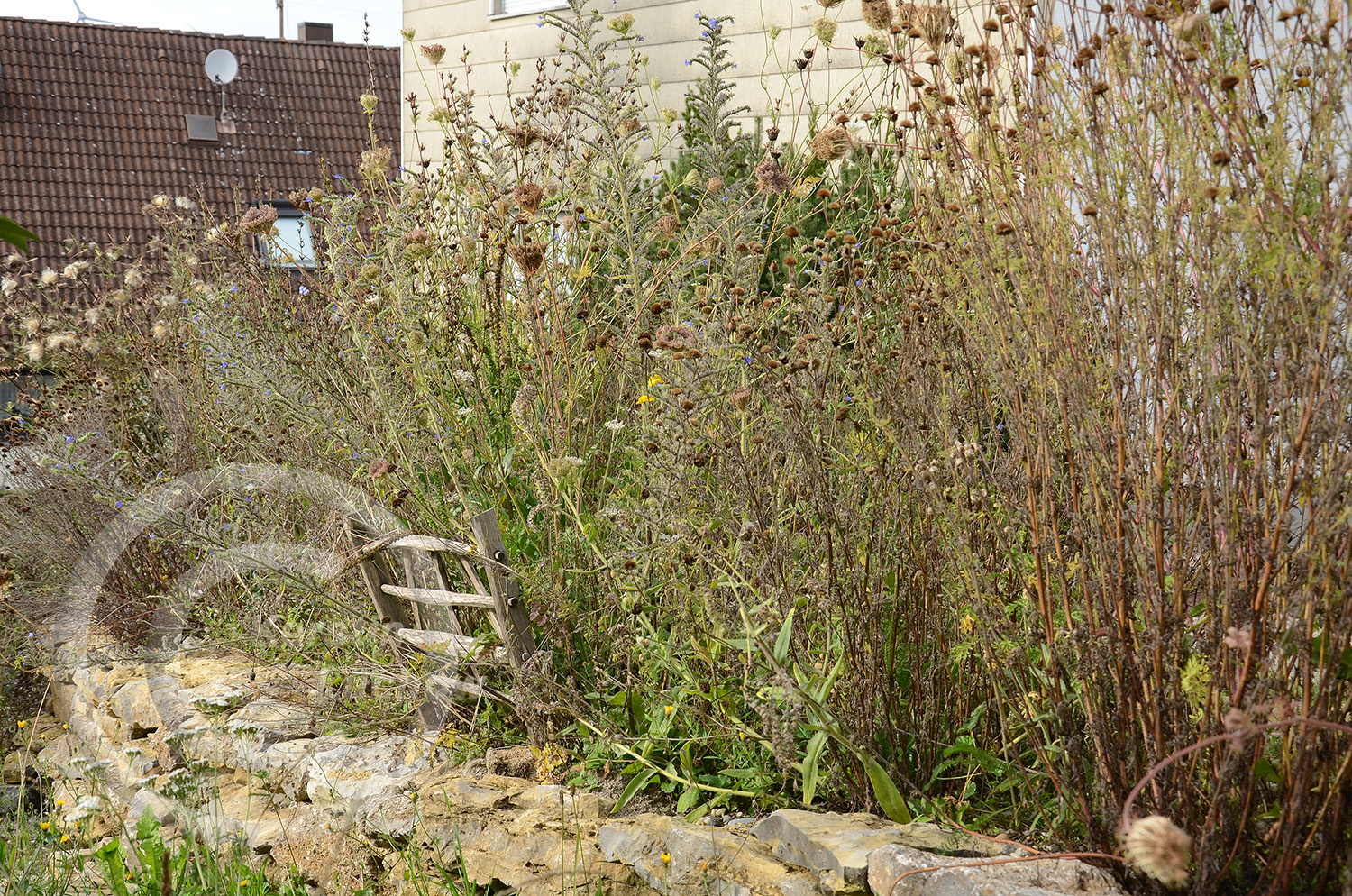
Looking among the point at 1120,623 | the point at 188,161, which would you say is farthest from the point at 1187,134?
the point at 188,161

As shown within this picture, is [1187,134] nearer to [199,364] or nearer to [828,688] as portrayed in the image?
[828,688]

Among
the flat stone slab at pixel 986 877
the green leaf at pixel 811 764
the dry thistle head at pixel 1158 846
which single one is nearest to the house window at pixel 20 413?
the green leaf at pixel 811 764

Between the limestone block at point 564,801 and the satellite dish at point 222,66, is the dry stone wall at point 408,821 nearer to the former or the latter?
the limestone block at point 564,801

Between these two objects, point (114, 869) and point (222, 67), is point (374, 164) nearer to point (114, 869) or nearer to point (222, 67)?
point (114, 869)

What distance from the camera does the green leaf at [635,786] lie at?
249 centimetres

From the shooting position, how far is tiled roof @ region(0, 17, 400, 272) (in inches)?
624

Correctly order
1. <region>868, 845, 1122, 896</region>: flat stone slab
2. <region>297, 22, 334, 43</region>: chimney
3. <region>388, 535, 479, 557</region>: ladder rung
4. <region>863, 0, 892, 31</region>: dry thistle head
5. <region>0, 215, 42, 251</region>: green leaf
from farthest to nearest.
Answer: <region>297, 22, 334, 43</region>: chimney → <region>388, 535, 479, 557</region>: ladder rung → <region>863, 0, 892, 31</region>: dry thistle head → <region>868, 845, 1122, 896</region>: flat stone slab → <region>0, 215, 42, 251</region>: green leaf

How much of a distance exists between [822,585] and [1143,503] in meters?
0.71

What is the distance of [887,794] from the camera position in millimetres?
2137

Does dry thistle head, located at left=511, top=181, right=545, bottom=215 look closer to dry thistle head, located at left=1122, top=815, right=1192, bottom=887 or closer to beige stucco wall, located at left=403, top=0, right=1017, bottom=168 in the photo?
dry thistle head, located at left=1122, top=815, right=1192, bottom=887

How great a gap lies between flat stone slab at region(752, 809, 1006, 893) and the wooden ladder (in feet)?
2.96

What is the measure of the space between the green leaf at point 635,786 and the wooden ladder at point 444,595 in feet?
1.57

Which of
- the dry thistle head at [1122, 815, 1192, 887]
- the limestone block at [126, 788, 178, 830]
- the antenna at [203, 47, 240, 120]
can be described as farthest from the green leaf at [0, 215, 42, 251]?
the antenna at [203, 47, 240, 120]

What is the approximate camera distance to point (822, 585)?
2293mm
